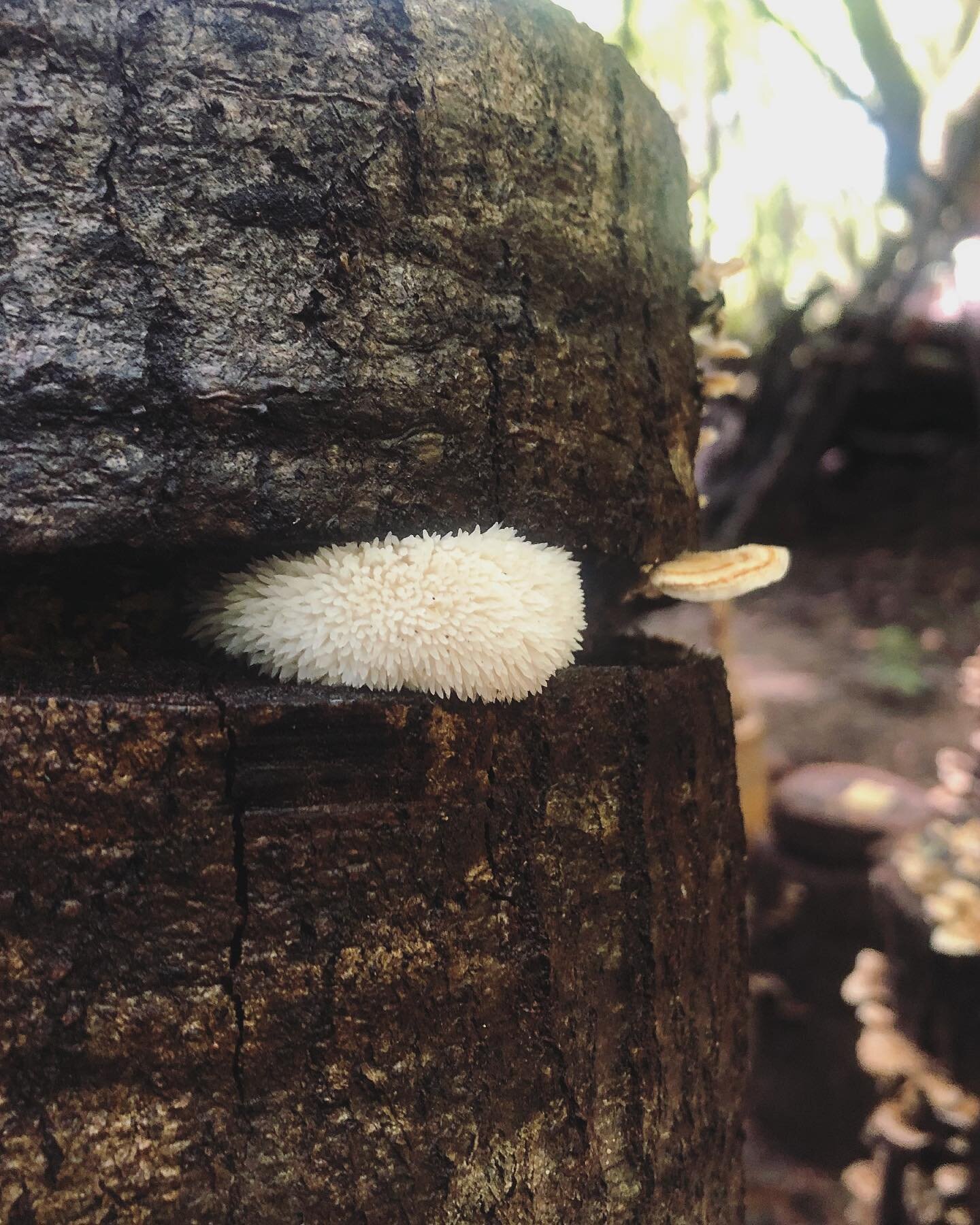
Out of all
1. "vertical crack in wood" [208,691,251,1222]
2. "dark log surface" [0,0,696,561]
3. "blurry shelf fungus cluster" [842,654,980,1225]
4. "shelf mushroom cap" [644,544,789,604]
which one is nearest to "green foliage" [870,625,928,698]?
"blurry shelf fungus cluster" [842,654,980,1225]

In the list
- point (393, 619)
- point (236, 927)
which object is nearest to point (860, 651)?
point (393, 619)

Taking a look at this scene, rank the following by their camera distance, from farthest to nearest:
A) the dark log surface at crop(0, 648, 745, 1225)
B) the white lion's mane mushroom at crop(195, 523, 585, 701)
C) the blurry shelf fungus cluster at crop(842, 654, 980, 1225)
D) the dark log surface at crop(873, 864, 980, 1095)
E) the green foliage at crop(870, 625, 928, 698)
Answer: the green foliage at crop(870, 625, 928, 698) → the dark log surface at crop(873, 864, 980, 1095) → the blurry shelf fungus cluster at crop(842, 654, 980, 1225) → the white lion's mane mushroom at crop(195, 523, 585, 701) → the dark log surface at crop(0, 648, 745, 1225)

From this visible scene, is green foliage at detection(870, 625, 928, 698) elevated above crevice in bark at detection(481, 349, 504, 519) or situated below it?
below

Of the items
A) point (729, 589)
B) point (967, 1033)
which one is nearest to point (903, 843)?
point (967, 1033)

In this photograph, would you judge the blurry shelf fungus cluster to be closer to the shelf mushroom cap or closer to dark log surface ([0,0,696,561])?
the shelf mushroom cap

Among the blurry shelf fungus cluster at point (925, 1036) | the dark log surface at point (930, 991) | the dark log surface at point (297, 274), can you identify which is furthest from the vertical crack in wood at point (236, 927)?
the dark log surface at point (930, 991)

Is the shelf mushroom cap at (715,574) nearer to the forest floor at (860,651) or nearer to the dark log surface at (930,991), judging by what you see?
the dark log surface at (930,991)

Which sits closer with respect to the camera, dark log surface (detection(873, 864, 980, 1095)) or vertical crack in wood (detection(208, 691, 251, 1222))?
vertical crack in wood (detection(208, 691, 251, 1222))
